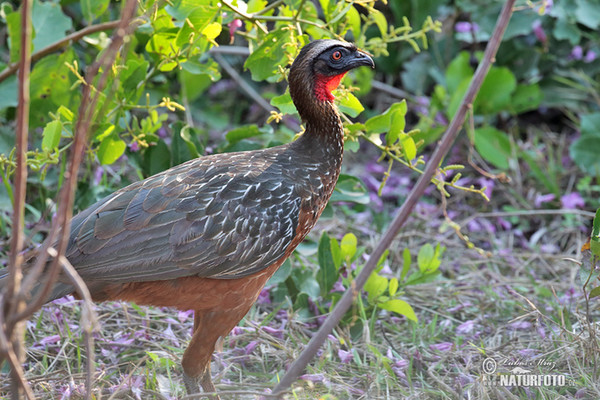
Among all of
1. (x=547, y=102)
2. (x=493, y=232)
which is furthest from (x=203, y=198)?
(x=547, y=102)

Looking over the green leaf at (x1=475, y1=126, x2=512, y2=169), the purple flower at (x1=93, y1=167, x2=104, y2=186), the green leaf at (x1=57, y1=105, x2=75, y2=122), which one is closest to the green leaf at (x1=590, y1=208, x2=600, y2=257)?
the green leaf at (x1=475, y1=126, x2=512, y2=169)

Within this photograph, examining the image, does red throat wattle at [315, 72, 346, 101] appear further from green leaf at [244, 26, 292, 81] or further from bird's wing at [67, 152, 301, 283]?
bird's wing at [67, 152, 301, 283]

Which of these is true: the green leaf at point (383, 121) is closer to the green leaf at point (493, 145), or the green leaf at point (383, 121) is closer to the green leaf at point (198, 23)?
the green leaf at point (198, 23)

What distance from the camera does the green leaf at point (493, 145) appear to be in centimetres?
598

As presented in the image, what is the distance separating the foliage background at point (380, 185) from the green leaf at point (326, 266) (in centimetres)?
1

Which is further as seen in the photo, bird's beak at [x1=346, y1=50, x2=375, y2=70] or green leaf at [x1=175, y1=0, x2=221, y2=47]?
bird's beak at [x1=346, y1=50, x2=375, y2=70]

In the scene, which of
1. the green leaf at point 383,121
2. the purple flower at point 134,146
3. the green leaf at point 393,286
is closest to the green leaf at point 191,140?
the purple flower at point 134,146

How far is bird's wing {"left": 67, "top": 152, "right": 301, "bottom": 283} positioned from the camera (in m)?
3.31

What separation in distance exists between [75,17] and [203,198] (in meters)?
3.29

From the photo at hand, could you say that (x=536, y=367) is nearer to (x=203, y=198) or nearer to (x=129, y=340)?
(x=203, y=198)

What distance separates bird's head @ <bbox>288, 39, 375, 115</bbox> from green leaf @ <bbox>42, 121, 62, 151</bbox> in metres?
1.22

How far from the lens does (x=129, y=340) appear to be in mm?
4039

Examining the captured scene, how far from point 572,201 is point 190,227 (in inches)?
136

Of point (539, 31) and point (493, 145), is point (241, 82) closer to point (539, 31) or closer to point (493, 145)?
point (493, 145)
